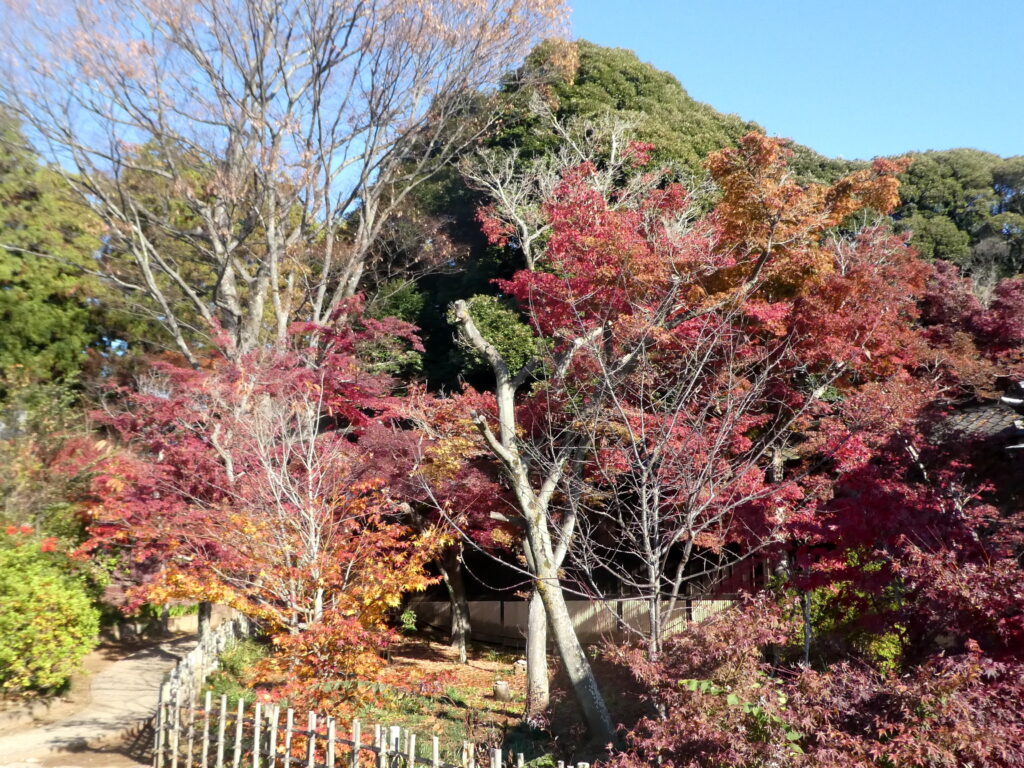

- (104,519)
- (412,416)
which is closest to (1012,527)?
(412,416)

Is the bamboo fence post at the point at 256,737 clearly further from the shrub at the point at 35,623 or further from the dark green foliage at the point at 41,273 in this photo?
the dark green foliage at the point at 41,273

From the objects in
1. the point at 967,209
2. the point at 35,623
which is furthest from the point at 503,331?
the point at 967,209

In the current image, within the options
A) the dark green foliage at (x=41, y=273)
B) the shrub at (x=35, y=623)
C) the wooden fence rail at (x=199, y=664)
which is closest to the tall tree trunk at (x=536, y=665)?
the wooden fence rail at (x=199, y=664)

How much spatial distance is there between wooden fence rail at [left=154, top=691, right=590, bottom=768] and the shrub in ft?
7.43

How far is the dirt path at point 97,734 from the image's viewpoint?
826 centimetres

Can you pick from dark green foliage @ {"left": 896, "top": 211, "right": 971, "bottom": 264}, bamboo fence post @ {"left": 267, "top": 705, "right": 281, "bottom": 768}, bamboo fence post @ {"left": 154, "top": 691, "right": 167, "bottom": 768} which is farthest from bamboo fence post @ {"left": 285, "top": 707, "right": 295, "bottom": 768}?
dark green foliage @ {"left": 896, "top": 211, "right": 971, "bottom": 264}

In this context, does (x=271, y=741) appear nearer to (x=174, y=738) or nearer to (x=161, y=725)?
(x=174, y=738)

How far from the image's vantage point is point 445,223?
2275cm

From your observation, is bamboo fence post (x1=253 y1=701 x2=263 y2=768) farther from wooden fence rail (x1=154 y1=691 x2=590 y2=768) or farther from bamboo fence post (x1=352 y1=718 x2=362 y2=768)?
bamboo fence post (x1=352 y1=718 x2=362 y2=768)

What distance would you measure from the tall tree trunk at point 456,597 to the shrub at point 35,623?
7060 mm

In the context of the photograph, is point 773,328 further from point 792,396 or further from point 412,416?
point 412,416

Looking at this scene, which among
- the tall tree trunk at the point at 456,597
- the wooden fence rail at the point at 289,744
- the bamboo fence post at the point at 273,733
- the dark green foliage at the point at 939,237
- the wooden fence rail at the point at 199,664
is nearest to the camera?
the wooden fence rail at the point at 289,744

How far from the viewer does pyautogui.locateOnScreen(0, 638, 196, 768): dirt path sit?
8.26 metres

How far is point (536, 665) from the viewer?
435 inches
